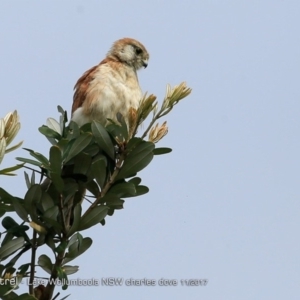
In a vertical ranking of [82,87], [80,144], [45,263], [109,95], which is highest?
[82,87]

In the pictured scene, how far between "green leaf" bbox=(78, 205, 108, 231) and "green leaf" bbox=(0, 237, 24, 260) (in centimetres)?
29

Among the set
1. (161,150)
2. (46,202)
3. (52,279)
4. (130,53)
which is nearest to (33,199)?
(46,202)

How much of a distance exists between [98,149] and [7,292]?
3.12ft

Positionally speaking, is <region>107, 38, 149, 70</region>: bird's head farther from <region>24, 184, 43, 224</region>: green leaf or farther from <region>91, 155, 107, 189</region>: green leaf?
<region>24, 184, 43, 224</region>: green leaf

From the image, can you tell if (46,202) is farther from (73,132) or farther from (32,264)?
(73,132)

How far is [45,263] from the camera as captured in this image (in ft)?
10.1

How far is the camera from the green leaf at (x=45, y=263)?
121 inches

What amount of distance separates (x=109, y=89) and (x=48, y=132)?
1782 mm

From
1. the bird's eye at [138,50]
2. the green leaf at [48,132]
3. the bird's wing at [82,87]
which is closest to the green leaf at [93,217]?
the green leaf at [48,132]

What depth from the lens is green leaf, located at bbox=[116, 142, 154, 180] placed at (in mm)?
3324

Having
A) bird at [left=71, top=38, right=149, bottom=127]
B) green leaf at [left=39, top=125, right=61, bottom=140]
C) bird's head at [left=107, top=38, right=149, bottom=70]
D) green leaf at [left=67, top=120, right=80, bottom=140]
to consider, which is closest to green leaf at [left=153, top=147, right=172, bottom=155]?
green leaf at [left=67, top=120, right=80, bottom=140]

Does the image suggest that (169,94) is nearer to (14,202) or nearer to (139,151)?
(139,151)

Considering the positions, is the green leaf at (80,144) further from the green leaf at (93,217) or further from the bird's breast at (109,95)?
the bird's breast at (109,95)

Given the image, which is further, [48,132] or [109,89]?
[109,89]
